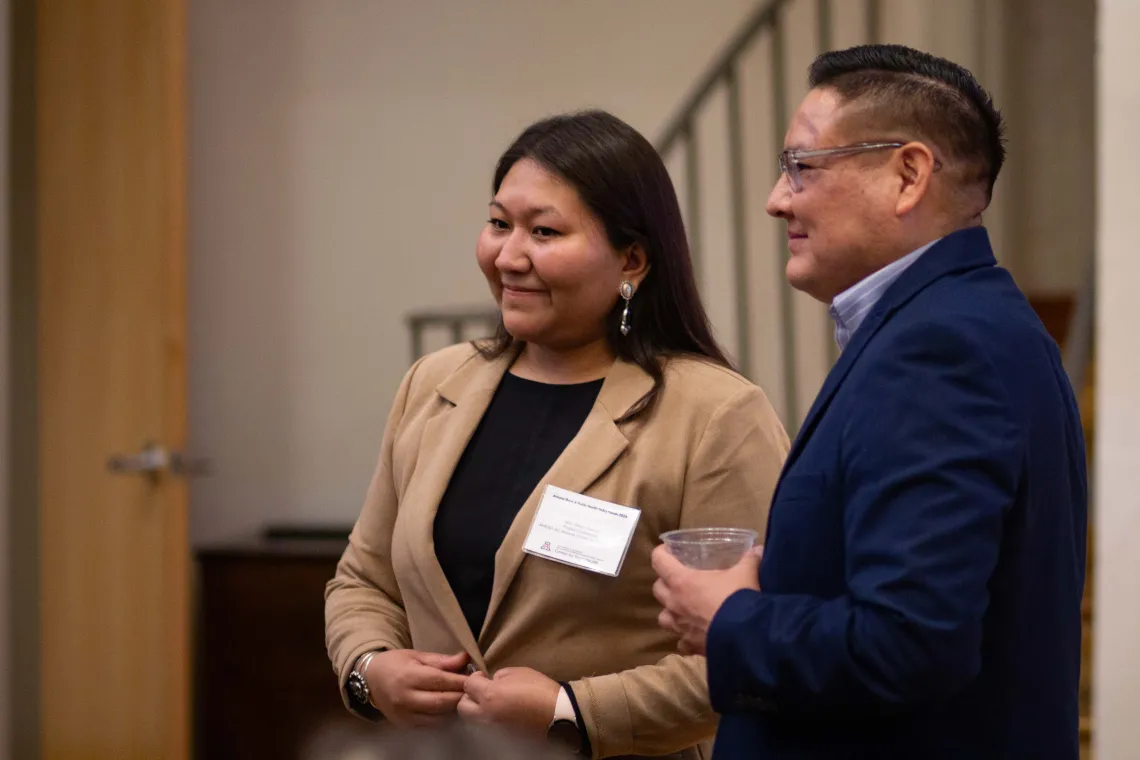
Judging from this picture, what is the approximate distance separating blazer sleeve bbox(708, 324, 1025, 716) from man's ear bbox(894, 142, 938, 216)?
0.16m

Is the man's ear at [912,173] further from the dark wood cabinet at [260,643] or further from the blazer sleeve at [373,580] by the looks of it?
the dark wood cabinet at [260,643]

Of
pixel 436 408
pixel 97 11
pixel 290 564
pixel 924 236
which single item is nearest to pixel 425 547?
pixel 436 408

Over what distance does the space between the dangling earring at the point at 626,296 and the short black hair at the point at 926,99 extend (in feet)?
1.75

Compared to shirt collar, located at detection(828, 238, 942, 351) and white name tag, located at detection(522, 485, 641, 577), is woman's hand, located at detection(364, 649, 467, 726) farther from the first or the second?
shirt collar, located at detection(828, 238, 942, 351)

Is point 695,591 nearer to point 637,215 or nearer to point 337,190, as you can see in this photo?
point 637,215

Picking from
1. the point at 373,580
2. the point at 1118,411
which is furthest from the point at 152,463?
the point at 1118,411

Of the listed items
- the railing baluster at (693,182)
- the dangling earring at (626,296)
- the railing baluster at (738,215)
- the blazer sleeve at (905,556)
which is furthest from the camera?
the railing baluster at (738,215)

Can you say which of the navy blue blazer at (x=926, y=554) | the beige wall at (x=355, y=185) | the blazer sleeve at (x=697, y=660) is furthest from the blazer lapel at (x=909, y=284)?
the beige wall at (x=355, y=185)

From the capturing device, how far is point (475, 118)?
Result: 4641 mm

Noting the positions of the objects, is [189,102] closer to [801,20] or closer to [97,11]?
[97,11]

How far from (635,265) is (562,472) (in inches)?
12.9

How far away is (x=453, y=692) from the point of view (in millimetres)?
1637

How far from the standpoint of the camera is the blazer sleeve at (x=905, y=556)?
1.03 m

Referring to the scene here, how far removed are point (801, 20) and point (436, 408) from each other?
327 cm
